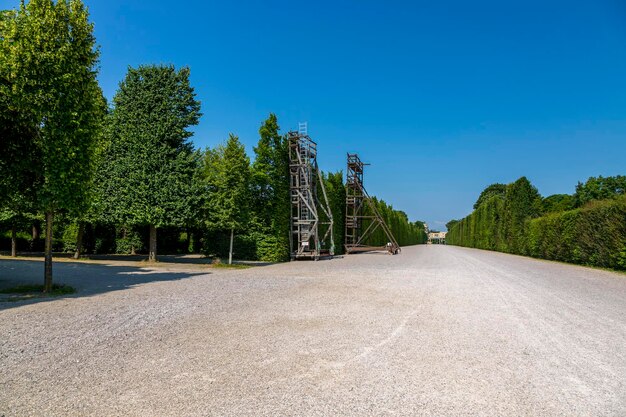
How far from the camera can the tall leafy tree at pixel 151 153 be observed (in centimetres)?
1914

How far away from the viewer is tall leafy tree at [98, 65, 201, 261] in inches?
754

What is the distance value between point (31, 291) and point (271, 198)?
13.8m

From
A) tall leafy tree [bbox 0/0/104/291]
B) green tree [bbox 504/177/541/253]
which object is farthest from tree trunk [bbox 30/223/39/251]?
green tree [bbox 504/177/541/253]

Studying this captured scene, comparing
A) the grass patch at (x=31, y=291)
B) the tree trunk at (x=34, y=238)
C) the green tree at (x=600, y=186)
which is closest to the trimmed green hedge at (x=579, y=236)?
the grass patch at (x=31, y=291)

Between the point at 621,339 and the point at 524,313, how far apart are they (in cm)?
192

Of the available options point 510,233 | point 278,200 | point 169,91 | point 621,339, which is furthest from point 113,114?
point 510,233

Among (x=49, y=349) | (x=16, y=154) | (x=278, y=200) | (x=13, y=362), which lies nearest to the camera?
(x=13, y=362)

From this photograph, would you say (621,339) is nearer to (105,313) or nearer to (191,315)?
(191,315)

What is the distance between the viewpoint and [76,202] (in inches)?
414

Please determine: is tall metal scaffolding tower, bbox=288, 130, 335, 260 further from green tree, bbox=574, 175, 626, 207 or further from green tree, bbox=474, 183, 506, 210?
green tree, bbox=474, 183, 506, 210

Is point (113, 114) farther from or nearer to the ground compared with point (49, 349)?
farther from the ground

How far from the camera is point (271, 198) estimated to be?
22625mm

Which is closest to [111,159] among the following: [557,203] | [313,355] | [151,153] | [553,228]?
[151,153]

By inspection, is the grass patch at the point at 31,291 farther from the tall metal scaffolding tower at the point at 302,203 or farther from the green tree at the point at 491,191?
the green tree at the point at 491,191
